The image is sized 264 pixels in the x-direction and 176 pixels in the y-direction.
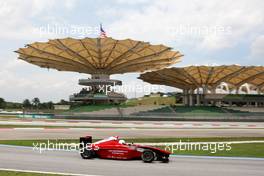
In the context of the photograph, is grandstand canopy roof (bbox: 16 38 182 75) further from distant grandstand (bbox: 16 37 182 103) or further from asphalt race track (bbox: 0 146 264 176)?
asphalt race track (bbox: 0 146 264 176)

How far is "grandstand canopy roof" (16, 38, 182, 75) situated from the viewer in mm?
74375

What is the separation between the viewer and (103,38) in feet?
237

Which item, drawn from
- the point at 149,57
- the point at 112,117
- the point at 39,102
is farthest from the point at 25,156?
the point at 39,102

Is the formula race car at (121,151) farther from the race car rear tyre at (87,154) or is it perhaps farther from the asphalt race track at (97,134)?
the asphalt race track at (97,134)

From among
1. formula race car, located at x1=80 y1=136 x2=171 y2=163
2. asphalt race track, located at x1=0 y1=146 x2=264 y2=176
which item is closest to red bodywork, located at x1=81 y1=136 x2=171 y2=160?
formula race car, located at x1=80 y1=136 x2=171 y2=163

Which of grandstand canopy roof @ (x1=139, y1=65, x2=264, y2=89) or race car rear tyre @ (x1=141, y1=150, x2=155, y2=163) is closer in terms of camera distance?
race car rear tyre @ (x1=141, y1=150, x2=155, y2=163)

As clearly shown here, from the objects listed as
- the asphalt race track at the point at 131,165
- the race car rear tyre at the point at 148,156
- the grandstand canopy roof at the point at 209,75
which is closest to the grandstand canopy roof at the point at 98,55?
the grandstand canopy roof at the point at 209,75

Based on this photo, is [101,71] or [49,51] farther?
[101,71]

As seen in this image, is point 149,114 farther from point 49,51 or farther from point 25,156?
point 25,156

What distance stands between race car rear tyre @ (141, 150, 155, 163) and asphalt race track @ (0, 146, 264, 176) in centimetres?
21

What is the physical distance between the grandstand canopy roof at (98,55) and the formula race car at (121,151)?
56.6 metres

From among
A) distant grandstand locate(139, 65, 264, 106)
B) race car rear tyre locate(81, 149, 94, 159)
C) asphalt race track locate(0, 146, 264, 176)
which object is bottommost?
asphalt race track locate(0, 146, 264, 176)

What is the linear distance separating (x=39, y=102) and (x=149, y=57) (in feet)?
364

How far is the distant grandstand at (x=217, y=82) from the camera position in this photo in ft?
246
